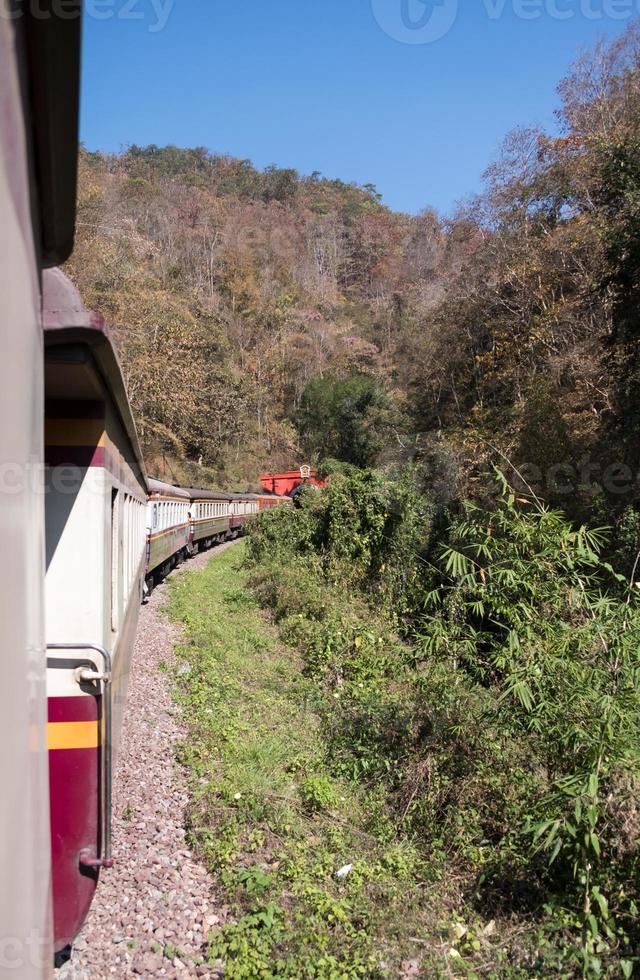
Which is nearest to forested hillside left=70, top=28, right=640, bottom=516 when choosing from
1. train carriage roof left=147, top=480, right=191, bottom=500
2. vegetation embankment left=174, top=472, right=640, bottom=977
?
vegetation embankment left=174, top=472, right=640, bottom=977

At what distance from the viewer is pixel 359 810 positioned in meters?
5.88

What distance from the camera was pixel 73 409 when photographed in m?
3.43

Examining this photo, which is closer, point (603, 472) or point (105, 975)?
point (105, 975)

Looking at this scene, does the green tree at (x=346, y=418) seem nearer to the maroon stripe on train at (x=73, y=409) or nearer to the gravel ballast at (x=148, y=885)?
the gravel ballast at (x=148, y=885)

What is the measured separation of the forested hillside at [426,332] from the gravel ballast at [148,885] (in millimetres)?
5231

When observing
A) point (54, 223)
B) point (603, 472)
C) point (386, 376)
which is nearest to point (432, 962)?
point (54, 223)

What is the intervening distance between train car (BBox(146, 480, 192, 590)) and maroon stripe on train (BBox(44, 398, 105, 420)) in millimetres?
8737

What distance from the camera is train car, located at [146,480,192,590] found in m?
12.9

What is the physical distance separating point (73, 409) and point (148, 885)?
10.4 feet

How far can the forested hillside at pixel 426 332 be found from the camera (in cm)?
1437

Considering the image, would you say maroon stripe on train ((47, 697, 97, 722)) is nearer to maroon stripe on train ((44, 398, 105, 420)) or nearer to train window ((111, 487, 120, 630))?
train window ((111, 487, 120, 630))

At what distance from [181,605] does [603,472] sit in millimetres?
8353

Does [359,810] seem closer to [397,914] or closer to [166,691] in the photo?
[397,914]

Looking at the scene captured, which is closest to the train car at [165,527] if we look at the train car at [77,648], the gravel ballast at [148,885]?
the gravel ballast at [148,885]
